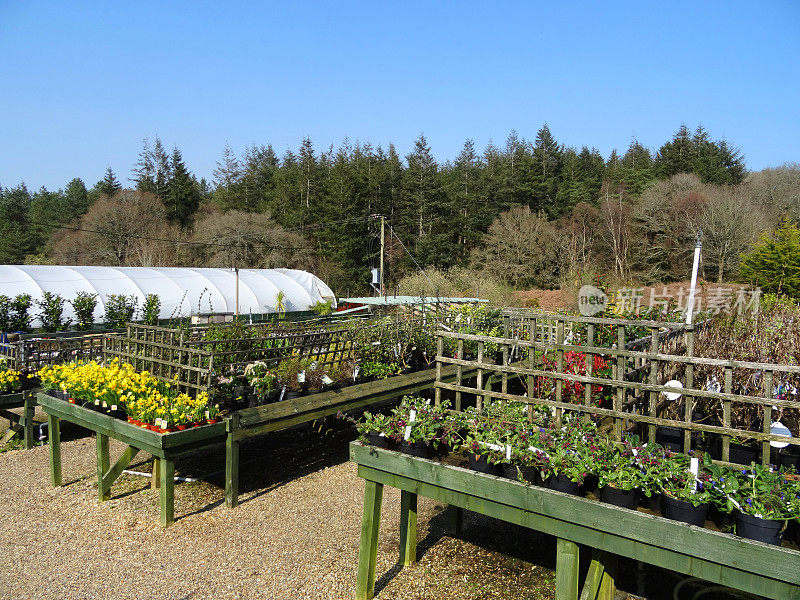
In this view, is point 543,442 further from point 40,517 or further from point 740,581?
point 40,517

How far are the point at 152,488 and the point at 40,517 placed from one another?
93cm

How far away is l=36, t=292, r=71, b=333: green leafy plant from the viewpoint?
13078mm

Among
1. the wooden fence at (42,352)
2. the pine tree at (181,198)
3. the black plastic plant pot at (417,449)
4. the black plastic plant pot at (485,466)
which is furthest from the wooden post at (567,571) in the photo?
the pine tree at (181,198)

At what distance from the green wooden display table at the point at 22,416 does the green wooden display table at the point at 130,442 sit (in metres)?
1.41

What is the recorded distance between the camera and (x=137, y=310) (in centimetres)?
1529

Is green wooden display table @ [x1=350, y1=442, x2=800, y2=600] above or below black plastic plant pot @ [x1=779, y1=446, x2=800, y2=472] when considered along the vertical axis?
below

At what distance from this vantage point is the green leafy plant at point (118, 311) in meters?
14.1

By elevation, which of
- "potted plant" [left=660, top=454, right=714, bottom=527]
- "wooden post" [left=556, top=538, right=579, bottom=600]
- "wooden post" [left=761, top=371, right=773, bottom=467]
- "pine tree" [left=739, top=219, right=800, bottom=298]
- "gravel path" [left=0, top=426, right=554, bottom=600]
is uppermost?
"pine tree" [left=739, top=219, right=800, bottom=298]

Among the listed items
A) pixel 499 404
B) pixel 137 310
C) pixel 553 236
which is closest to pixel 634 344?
pixel 499 404

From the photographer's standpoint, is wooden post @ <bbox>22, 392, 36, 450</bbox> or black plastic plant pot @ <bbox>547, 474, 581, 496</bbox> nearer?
black plastic plant pot @ <bbox>547, 474, 581, 496</bbox>

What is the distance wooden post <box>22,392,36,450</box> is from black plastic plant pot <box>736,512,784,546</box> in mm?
7309

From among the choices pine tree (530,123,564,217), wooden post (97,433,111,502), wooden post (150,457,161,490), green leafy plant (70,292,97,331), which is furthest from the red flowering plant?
pine tree (530,123,564,217)

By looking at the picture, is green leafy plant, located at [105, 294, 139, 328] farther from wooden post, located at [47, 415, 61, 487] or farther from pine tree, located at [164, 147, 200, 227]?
pine tree, located at [164, 147, 200, 227]

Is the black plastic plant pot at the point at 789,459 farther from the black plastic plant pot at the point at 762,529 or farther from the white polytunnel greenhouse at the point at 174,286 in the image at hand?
the white polytunnel greenhouse at the point at 174,286
